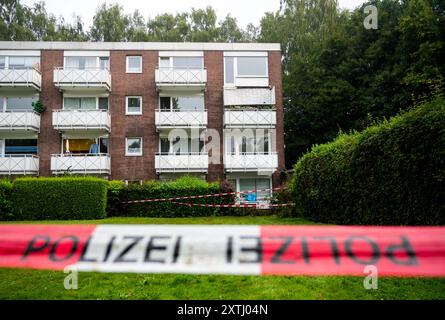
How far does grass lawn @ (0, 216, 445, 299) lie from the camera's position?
541 centimetres

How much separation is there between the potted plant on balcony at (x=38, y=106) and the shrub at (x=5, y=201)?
36.9 ft

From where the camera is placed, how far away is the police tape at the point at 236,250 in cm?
364

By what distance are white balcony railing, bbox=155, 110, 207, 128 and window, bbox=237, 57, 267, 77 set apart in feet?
15.5

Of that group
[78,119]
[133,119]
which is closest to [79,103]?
[78,119]

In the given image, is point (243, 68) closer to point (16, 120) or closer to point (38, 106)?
point (38, 106)

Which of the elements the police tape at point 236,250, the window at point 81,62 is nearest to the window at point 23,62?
the window at point 81,62

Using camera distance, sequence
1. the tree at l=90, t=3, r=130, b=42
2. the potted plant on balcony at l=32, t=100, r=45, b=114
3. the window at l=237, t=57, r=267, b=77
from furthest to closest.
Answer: the tree at l=90, t=3, r=130, b=42, the window at l=237, t=57, r=267, b=77, the potted plant on balcony at l=32, t=100, r=45, b=114

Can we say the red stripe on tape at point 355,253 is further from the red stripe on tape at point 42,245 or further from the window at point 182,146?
the window at point 182,146

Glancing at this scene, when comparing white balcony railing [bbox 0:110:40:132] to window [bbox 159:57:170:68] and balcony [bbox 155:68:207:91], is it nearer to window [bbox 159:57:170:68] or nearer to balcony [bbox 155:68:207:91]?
balcony [bbox 155:68:207:91]

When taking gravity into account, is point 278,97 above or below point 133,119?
above

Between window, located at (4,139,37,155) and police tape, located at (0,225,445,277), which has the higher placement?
window, located at (4,139,37,155)

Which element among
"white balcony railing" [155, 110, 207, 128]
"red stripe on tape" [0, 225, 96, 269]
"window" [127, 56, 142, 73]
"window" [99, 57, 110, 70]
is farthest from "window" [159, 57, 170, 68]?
"red stripe on tape" [0, 225, 96, 269]

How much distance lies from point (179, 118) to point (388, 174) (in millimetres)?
19123

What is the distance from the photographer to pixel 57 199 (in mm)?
17453
